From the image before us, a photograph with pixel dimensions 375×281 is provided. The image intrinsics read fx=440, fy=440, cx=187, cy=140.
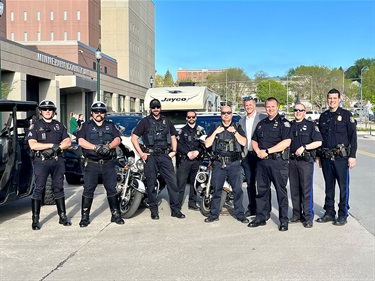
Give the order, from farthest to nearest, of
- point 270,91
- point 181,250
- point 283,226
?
1. point 270,91
2. point 283,226
3. point 181,250

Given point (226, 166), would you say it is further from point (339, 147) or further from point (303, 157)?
point (339, 147)

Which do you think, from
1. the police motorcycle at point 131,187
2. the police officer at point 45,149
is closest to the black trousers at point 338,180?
the police motorcycle at point 131,187

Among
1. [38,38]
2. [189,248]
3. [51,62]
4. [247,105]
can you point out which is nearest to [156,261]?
[189,248]

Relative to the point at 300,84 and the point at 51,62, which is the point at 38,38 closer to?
the point at 51,62

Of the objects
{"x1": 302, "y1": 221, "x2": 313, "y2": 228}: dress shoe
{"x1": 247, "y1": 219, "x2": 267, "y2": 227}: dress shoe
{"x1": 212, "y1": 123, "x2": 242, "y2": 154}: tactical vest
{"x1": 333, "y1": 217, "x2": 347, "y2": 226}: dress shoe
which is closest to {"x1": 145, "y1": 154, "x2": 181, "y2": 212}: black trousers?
{"x1": 212, "y1": 123, "x2": 242, "y2": 154}: tactical vest

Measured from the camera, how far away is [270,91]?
8769 centimetres

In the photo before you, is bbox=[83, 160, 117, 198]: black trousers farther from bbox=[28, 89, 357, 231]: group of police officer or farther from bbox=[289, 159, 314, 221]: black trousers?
bbox=[289, 159, 314, 221]: black trousers

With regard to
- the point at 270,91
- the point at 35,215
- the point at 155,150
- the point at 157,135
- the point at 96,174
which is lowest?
the point at 35,215

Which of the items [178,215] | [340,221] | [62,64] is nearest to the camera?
[340,221]

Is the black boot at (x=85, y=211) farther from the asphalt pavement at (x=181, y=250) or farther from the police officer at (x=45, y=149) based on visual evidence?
the police officer at (x=45, y=149)

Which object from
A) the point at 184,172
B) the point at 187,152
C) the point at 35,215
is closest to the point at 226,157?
the point at 187,152

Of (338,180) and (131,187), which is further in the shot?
(131,187)

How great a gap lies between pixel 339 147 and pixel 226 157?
1.68 meters

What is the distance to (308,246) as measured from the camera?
5590mm
